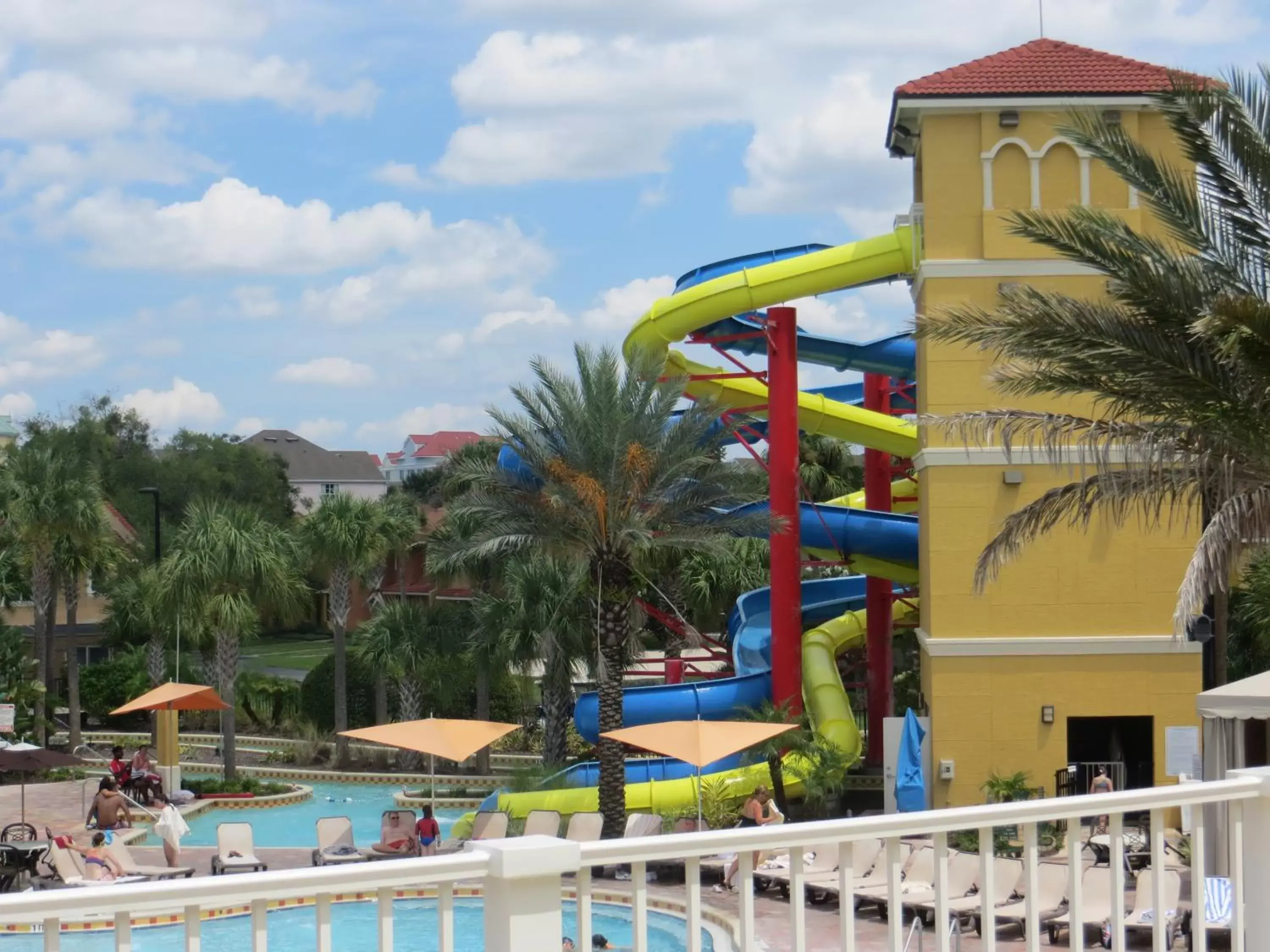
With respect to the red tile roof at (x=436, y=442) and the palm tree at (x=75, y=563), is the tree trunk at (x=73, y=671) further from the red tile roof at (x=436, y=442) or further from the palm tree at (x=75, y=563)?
the red tile roof at (x=436, y=442)

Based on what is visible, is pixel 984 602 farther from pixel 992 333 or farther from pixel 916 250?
pixel 992 333

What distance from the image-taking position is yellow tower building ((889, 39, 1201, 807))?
2227cm

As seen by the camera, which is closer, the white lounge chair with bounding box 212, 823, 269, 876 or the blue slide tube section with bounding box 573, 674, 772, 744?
the white lounge chair with bounding box 212, 823, 269, 876

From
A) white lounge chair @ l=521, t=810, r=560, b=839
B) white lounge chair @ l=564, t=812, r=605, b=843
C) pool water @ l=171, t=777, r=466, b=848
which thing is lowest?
pool water @ l=171, t=777, r=466, b=848

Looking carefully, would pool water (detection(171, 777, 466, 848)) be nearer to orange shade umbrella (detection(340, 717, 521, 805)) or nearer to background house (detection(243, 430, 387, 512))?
orange shade umbrella (detection(340, 717, 521, 805))

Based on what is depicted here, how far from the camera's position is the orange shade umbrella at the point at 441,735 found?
20.4m

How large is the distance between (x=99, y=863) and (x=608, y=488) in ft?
28.4

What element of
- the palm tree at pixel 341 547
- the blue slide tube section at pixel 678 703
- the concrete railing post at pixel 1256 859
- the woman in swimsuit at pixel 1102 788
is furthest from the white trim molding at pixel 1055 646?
the concrete railing post at pixel 1256 859

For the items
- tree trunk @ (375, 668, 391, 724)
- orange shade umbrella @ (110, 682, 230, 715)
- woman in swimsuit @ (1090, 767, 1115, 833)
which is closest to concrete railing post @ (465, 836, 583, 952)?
woman in swimsuit @ (1090, 767, 1115, 833)

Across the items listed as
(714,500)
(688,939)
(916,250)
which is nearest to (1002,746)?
(714,500)

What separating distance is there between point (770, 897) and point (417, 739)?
5.34 m

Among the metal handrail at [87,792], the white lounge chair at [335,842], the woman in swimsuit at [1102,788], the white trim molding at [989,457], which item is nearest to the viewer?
the woman in swimsuit at [1102,788]

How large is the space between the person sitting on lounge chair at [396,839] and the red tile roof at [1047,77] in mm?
12400

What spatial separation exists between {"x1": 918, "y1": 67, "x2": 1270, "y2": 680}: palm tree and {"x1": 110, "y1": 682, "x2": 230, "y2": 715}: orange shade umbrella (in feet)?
61.9
